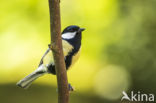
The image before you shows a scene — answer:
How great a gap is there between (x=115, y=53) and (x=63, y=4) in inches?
22.1

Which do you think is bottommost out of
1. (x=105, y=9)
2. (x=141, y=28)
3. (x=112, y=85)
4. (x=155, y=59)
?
(x=112, y=85)

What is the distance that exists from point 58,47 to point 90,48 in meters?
1.40

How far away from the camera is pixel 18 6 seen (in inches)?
109

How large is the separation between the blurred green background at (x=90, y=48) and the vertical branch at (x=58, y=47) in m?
1.20

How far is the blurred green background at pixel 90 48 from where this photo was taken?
9.08ft

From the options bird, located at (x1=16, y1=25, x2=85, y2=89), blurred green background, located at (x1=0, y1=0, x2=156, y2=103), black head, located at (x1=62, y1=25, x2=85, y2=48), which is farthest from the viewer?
blurred green background, located at (x1=0, y1=0, x2=156, y2=103)

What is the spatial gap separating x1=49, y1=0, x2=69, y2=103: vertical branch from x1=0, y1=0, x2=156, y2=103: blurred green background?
3.95 feet

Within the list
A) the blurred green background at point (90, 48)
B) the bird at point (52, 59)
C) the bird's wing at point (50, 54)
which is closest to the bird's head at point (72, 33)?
the bird at point (52, 59)

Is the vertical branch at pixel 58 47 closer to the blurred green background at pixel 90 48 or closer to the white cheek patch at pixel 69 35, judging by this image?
the white cheek patch at pixel 69 35

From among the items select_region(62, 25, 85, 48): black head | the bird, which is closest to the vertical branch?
the bird

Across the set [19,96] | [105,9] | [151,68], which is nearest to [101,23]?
[105,9]

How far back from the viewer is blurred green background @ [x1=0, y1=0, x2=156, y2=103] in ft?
9.08

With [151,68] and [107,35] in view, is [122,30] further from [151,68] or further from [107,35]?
[151,68]

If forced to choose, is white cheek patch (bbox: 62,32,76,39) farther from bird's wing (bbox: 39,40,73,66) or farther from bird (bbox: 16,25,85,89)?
bird's wing (bbox: 39,40,73,66)
